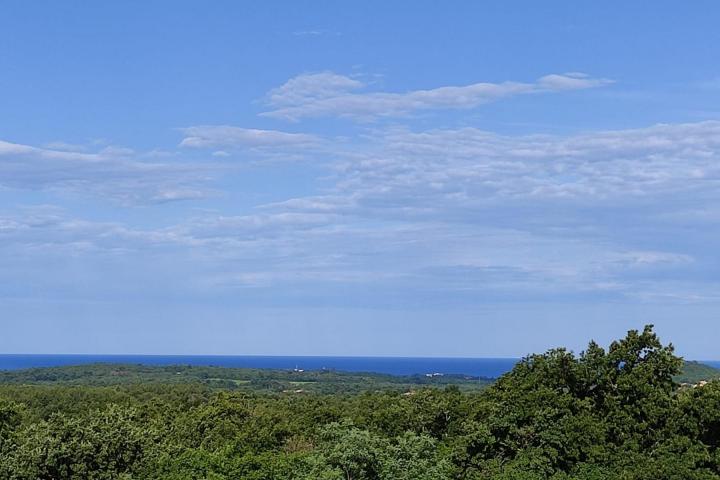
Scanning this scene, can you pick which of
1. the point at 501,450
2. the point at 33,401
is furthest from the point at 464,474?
the point at 33,401

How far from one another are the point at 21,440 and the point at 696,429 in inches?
1077

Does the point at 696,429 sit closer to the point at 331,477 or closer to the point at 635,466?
the point at 635,466

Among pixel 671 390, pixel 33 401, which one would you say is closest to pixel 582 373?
pixel 671 390

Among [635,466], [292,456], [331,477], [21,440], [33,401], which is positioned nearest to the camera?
[331,477]

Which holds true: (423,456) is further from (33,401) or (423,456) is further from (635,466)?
(33,401)

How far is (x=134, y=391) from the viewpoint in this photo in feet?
331

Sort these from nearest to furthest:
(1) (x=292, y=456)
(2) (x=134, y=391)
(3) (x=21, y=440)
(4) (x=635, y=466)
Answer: (4) (x=635, y=466), (1) (x=292, y=456), (3) (x=21, y=440), (2) (x=134, y=391)

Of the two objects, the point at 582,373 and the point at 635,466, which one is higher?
the point at 582,373

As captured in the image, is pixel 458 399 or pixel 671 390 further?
pixel 458 399

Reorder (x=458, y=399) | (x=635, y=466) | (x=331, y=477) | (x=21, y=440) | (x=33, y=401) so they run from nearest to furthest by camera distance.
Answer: (x=331, y=477), (x=635, y=466), (x=21, y=440), (x=458, y=399), (x=33, y=401)

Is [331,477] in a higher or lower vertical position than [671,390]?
lower

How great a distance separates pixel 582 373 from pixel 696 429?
480 cm

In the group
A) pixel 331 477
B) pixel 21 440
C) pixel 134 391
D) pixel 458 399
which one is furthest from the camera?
pixel 134 391

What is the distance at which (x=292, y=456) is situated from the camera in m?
33.9
